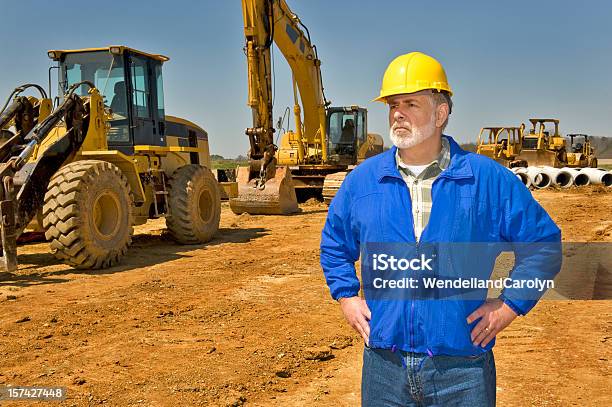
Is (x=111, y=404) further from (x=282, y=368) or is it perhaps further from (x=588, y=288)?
(x=588, y=288)

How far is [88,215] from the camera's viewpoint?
786 centimetres

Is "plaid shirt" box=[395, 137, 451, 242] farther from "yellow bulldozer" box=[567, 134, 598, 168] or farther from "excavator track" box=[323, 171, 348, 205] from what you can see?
"yellow bulldozer" box=[567, 134, 598, 168]

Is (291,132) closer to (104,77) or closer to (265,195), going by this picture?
(265,195)

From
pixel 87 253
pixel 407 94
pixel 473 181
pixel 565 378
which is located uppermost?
pixel 407 94

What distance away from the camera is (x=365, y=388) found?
7.61 feet

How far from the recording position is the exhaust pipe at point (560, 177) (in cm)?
2269

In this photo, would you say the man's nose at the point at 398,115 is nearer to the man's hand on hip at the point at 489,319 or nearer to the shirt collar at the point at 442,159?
the shirt collar at the point at 442,159

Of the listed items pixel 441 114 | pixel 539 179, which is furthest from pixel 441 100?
pixel 539 179

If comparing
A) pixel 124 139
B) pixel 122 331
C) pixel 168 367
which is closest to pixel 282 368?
pixel 168 367

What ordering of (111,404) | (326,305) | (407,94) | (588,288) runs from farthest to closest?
(588,288)
(326,305)
(111,404)
(407,94)

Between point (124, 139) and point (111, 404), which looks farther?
point (124, 139)

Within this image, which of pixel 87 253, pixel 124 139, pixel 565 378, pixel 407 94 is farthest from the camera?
pixel 124 139

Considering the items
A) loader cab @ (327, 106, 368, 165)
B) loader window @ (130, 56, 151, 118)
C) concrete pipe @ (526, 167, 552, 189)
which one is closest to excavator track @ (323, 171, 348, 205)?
loader cab @ (327, 106, 368, 165)

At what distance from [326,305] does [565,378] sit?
2.61 metres
